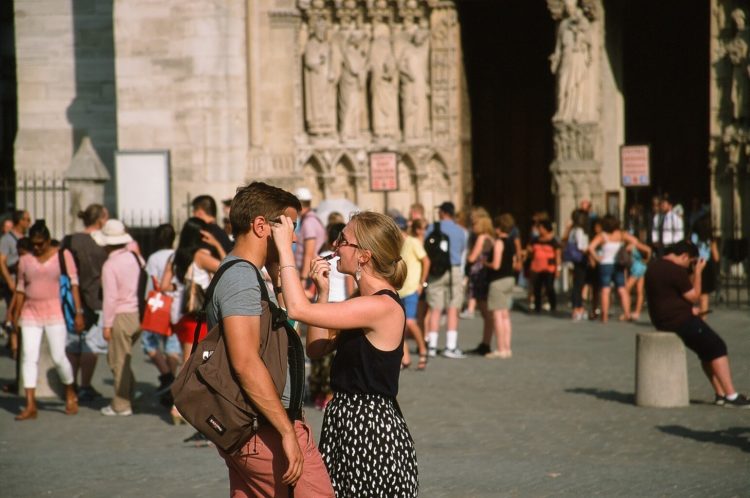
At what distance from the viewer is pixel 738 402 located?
11.2 metres

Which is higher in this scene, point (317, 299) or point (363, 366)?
point (317, 299)

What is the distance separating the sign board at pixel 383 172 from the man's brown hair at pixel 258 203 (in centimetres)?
1685

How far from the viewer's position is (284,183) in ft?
79.2

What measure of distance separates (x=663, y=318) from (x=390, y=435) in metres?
6.57

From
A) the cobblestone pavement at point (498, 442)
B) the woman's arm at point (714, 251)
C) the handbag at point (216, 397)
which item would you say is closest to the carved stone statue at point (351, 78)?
the woman's arm at point (714, 251)

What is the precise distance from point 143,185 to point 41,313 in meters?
11.1

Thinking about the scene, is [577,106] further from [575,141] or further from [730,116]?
[730,116]

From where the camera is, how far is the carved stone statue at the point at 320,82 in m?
24.6

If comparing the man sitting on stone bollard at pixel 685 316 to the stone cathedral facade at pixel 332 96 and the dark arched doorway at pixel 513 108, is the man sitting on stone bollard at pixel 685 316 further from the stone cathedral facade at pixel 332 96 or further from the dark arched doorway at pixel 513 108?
the dark arched doorway at pixel 513 108

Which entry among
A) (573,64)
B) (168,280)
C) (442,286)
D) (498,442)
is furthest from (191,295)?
(573,64)

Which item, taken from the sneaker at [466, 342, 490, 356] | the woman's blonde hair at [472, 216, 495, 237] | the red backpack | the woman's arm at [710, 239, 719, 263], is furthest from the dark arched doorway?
the sneaker at [466, 342, 490, 356]

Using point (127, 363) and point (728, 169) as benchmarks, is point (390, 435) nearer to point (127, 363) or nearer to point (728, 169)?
point (127, 363)

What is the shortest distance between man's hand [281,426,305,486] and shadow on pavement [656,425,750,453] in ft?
18.2

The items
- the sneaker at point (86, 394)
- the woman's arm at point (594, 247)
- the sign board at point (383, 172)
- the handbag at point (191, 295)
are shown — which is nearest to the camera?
the handbag at point (191, 295)
